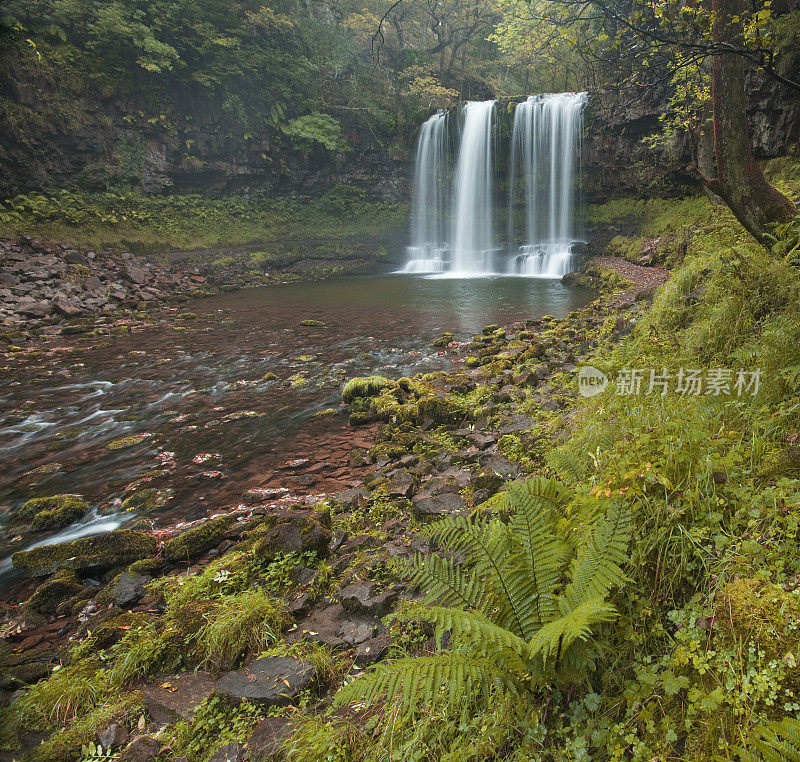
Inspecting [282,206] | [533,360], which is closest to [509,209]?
[282,206]

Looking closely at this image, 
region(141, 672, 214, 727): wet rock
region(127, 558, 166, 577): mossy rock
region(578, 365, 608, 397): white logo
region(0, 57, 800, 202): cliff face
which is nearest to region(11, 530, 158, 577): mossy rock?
region(127, 558, 166, 577): mossy rock

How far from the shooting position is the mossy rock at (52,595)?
3211 mm

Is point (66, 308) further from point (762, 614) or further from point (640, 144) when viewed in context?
point (640, 144)

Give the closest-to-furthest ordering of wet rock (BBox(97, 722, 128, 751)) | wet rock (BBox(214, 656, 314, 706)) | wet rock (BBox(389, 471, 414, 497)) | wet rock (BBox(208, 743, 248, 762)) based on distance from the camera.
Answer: wet rock (BBox(208, 743, 248, 762))
wet rock (BBox(97, 722, 128, 751))
wet rock (BBox(214, 656, 314, 706))
wet rock (BBox(389, 471, 414, 497))

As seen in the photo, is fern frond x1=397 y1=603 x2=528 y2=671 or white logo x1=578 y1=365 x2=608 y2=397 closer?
fern frond x1=397 y1=603 x2=528 y2=671

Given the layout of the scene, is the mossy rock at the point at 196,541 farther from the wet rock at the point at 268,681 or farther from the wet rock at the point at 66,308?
the wet rock at the point at 66,308

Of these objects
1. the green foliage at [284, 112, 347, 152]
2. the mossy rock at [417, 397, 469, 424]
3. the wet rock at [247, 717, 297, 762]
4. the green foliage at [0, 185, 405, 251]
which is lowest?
the wet rock at [247, 717, 297, 762]

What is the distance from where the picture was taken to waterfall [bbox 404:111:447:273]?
2558cm

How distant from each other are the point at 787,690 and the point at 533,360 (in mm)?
5938

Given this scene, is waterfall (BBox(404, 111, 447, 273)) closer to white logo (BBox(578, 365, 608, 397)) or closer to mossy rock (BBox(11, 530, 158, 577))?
white logo (BBox(578, 365, 608, 397))

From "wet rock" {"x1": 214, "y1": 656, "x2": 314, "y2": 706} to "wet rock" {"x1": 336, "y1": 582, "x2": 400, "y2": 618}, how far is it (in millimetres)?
464

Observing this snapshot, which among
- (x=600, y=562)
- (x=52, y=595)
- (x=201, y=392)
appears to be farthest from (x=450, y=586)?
(x=201, y=392)

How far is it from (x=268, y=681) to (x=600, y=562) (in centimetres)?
184

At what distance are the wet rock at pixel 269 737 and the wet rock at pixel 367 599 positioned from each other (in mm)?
719
